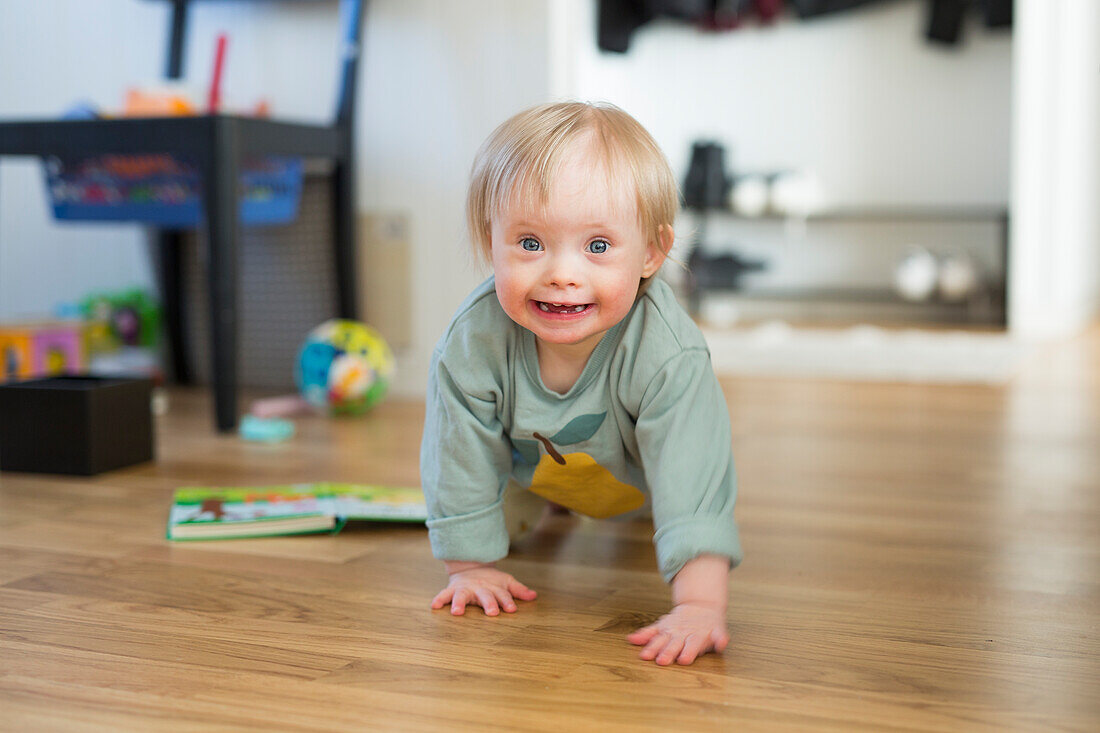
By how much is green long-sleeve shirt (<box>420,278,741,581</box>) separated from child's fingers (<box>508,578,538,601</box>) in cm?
3

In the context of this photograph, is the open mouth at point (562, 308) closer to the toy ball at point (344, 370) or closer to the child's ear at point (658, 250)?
the child's ear at point (658, 250)

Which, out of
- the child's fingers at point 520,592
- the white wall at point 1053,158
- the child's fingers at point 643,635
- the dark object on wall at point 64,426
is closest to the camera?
the child's fingers at point 643,635

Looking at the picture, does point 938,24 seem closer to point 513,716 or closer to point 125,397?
point 125,397

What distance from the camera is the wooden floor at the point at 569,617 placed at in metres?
0.71

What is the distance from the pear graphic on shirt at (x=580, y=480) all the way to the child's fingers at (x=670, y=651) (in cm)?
20

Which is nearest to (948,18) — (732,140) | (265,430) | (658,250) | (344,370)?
(732,140)

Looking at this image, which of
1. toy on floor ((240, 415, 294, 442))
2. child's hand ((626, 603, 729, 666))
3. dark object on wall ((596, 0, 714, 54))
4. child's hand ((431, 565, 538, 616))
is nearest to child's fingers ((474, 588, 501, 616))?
child's hand ((431, 565, 538, 616))

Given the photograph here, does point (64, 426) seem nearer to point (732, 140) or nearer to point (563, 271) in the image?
point (563, 271)

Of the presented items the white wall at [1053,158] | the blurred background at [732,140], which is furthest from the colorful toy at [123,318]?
the white wall at [1053,158]

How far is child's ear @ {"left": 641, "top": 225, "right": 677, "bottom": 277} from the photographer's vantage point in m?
0.90

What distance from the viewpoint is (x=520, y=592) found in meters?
0.95

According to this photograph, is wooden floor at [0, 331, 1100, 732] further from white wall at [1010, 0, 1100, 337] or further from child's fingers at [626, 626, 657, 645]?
white wall at [1010, 0, 1100, 337]

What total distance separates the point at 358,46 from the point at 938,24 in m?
2.29

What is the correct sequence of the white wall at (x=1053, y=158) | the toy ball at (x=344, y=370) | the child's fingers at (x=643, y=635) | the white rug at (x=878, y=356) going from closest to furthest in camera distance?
the child's fingers at (x=643, y=635) → the toy ball at (x=344, y=370) → the white rug at (x=878, y=356) → the white wall at (x=1053, y=158)
